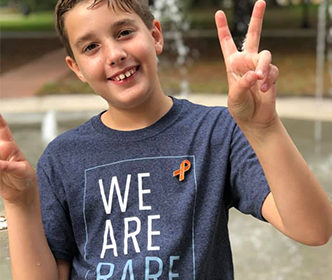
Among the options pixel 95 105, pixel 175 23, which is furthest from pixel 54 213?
pixel 175 23

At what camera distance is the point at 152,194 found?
1.41 metres

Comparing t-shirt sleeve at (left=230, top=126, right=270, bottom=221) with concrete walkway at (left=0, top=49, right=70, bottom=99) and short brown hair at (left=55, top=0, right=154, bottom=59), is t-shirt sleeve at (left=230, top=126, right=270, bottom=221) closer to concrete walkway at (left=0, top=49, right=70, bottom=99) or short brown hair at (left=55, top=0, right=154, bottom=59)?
short brown hair at (left=55, top=0, right=154, bottom=59)

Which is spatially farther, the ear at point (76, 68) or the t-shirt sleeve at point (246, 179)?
the ear at point (76, 68)

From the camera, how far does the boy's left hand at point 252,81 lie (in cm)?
114

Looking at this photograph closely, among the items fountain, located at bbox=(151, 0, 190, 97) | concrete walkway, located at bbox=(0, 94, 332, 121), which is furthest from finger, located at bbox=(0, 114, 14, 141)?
fountain, located at bbox=(151, 0, 190, 97)

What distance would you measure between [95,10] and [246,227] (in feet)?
6.94

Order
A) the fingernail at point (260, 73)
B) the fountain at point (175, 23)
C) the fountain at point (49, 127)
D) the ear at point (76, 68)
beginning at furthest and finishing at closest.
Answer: the fountain at point (175, 23), the fountain at point (49, 127), the ear at point (76, 68), the fingernail at point (260, 73)

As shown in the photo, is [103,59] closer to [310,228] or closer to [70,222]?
[70,222]

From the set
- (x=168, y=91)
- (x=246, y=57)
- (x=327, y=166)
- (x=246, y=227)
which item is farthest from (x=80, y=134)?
(x=168, y=91)

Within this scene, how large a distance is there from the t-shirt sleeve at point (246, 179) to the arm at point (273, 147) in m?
0.10

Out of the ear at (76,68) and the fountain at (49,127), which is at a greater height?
the ear at (76,68)

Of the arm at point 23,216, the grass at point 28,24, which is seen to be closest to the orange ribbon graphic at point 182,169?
the arm at point 23,216

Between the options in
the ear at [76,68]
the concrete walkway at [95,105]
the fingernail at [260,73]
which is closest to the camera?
the fingernail at [260,73]

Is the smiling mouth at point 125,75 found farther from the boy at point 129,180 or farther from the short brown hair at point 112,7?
the short brown hair at point 112,7
